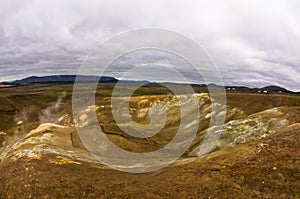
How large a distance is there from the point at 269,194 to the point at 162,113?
5712 centimetres

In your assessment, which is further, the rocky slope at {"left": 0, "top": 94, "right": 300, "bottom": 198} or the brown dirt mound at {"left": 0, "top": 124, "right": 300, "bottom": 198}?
the rocky slope at {"left": 0, "top": 94, "right": 300, "bottom": 198}

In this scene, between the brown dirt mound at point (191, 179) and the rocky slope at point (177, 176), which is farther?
the rocky slope at point (177, 176)

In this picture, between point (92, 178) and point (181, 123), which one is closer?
point (92, 178)

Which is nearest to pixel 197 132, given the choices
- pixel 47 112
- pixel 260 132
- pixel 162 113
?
pixel 260 132

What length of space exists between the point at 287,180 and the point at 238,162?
12.1 feet

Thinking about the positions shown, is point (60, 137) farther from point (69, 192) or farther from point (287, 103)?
point (287, 103)

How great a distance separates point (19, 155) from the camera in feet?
106

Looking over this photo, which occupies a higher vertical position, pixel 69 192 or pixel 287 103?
pixel 287 103

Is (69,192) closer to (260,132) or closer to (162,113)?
(260,132)

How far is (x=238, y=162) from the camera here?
23969 mm

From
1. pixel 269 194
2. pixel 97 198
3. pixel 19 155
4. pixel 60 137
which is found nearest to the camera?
pixel 269 194

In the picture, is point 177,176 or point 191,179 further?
point 177,176

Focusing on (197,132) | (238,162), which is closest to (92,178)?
(238,162)

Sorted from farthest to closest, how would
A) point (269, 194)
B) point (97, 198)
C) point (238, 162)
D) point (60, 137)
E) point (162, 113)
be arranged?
point (162, 113), point (60, 137), point (238, 162), point (97, 198), point (269, 194)
